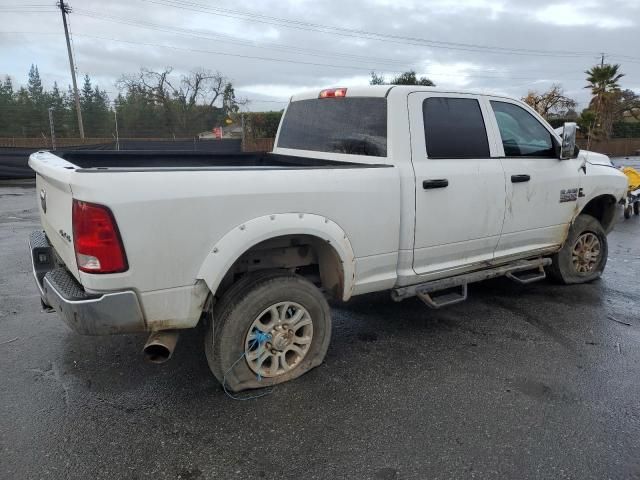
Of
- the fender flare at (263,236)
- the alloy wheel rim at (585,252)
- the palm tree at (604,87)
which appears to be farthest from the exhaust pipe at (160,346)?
the palm tree at (604,87)

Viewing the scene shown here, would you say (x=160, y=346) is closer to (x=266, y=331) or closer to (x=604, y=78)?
(x=266, y=331)

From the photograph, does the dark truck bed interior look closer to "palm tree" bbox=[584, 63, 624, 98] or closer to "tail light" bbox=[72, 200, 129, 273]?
"tail light" bbox=[72, 200, 129, 273]

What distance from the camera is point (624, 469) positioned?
254cm

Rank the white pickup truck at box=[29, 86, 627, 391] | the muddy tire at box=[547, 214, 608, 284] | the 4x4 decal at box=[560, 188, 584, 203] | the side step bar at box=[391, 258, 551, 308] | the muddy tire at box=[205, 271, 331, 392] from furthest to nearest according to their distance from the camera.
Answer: the muddy tire at box=[547, 214, 608, 284], the 4x4 decal at box=[560, 188, 584, 203], the side step bar at box=[391, 258, 551, 308], the muddy tire at box=[205, 271, 331, 392], the white pickup truck at box=[29, 86, 627, 391]

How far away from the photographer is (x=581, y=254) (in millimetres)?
5242

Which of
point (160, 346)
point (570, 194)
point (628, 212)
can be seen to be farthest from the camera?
point (628, 212)

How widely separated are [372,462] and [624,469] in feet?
4.29

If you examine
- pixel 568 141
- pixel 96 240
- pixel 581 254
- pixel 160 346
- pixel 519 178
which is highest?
pixel 568 141

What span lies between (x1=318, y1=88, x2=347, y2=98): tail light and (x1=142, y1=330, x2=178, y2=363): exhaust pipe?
2370 millimetres

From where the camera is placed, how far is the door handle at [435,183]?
356 centimetres

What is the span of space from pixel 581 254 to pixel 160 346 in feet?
14.7

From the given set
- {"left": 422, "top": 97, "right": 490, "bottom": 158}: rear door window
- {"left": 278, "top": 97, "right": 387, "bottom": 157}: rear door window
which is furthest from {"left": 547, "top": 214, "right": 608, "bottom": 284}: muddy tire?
{"left": 278, "top": 97, "right": 387, "bottom": 157}: rear door window

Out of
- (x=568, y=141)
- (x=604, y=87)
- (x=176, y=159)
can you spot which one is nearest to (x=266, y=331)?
(x=176, y=159)

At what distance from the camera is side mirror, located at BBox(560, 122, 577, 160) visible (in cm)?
441
